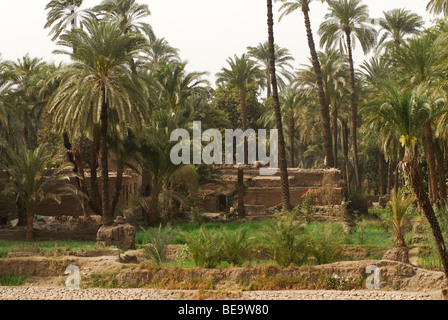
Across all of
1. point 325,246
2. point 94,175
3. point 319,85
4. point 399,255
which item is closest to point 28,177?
point 94,175

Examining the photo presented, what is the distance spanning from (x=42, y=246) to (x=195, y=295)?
326 inches

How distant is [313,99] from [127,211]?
21.2m

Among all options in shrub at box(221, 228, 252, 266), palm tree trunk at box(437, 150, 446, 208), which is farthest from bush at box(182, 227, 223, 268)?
palm tree trunk at box(437, 150, 446, 208)

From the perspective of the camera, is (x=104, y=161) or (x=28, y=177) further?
(x=104, y=161)

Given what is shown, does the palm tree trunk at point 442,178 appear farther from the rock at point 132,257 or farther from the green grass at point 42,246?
the green grass at point 42,246

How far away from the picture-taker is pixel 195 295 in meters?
14.0

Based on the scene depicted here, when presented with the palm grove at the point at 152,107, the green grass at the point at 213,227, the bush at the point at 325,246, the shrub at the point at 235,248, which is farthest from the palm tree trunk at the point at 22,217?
the bush at the point at 325,246

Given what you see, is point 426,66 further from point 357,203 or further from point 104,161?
point 104,161

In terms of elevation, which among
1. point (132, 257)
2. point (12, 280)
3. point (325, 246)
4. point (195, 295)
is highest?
point (325, 246)

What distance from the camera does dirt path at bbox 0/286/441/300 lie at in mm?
13727

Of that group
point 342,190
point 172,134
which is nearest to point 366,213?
point 342,190
